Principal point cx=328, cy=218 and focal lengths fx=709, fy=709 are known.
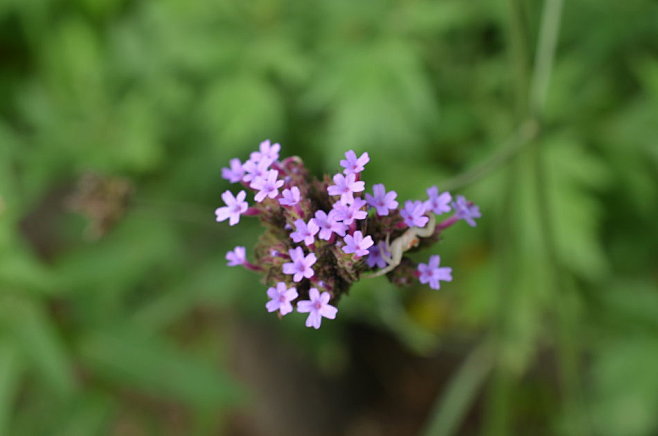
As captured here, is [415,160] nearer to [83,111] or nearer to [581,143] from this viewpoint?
[581,143]

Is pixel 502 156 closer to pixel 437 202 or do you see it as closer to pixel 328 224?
pixel 437 202

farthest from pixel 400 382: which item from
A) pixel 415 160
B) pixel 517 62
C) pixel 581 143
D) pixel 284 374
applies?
pixel 517 62

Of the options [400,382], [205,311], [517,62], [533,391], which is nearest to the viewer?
[517,62]

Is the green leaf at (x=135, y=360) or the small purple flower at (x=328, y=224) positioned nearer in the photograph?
the small purple flower at (x=328, y=224)

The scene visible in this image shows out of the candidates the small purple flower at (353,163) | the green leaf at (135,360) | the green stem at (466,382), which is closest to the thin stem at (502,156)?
the small purple flower at (353,163)

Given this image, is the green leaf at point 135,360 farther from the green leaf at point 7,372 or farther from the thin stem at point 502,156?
the thin stem at point 502,156
